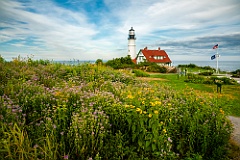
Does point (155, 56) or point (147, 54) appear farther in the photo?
point (155, 56)

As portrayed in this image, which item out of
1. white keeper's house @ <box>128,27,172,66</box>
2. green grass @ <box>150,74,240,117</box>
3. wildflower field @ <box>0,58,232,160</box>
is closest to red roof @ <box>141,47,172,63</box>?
white keeper's house @ <box>128,27,172,66</box>

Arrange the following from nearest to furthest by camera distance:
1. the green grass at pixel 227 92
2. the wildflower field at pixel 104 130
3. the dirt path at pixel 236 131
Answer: the wildflower field at pixel 104 130
the dirt path at pixel 236 131
the green grass at pixel 227 92

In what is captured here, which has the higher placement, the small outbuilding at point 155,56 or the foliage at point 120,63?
the small outbuilding at point 155,56

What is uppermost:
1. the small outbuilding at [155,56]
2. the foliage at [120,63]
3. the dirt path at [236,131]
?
the small outbuilding at [155,56]

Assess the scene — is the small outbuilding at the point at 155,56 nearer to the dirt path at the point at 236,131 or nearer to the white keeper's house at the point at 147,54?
the white keeper's house at the point at 147,54

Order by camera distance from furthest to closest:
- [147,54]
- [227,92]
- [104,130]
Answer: [147,54], [227,92], [104,130]

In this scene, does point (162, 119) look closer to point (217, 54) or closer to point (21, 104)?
point (21, 104)

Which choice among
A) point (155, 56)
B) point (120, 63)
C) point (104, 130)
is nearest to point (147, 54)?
point (155, 56)

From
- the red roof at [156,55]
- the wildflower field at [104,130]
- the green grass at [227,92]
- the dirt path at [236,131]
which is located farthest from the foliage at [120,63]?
the wildflower field at [104,130]

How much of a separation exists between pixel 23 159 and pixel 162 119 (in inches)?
103

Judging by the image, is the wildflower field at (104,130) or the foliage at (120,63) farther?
the foliage at (120,63)

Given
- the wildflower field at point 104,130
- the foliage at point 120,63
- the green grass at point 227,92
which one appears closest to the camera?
the wildflower field at point 104,130

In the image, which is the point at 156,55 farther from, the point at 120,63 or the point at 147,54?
the point at 120,63

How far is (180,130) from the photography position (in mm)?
4492
